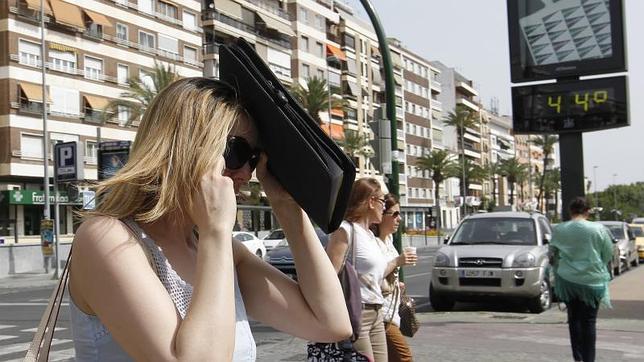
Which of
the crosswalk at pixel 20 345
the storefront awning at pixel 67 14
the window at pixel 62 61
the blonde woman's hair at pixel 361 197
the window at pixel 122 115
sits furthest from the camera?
the window at pixel 122 115

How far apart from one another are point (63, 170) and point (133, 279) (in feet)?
77.7

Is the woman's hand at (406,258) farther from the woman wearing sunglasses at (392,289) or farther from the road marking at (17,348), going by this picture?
the road marking at (17,348)

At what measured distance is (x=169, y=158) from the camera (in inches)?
62.4

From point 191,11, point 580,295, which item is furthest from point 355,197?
point 191,11

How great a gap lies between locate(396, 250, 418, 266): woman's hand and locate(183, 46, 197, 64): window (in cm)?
4688

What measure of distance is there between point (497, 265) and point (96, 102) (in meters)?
35.2

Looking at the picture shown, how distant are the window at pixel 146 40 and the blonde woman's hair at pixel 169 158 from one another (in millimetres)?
46799

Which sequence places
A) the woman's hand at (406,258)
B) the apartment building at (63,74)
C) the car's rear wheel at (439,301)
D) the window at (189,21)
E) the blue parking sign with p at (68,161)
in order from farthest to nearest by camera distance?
the window at (189,21), the apartment building at (63,74), the blue parking sign with p at (68,161), the car's rear wheel at (439,301), the woman's hand at (406,258)

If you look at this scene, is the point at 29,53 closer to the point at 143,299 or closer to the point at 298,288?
the point at 298,288

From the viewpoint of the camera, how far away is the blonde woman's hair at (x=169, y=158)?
1.58m

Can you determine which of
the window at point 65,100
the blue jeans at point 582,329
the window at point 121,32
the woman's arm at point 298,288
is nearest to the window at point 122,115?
the window at point 65,100

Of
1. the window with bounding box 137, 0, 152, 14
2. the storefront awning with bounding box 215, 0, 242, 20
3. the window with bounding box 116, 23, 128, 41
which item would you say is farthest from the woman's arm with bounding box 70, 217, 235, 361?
the storefront awning with bounding box 215, 0, 242, 20

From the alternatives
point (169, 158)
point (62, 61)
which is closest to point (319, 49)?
point (62, 61)

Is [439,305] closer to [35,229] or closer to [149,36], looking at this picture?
[35,229]
